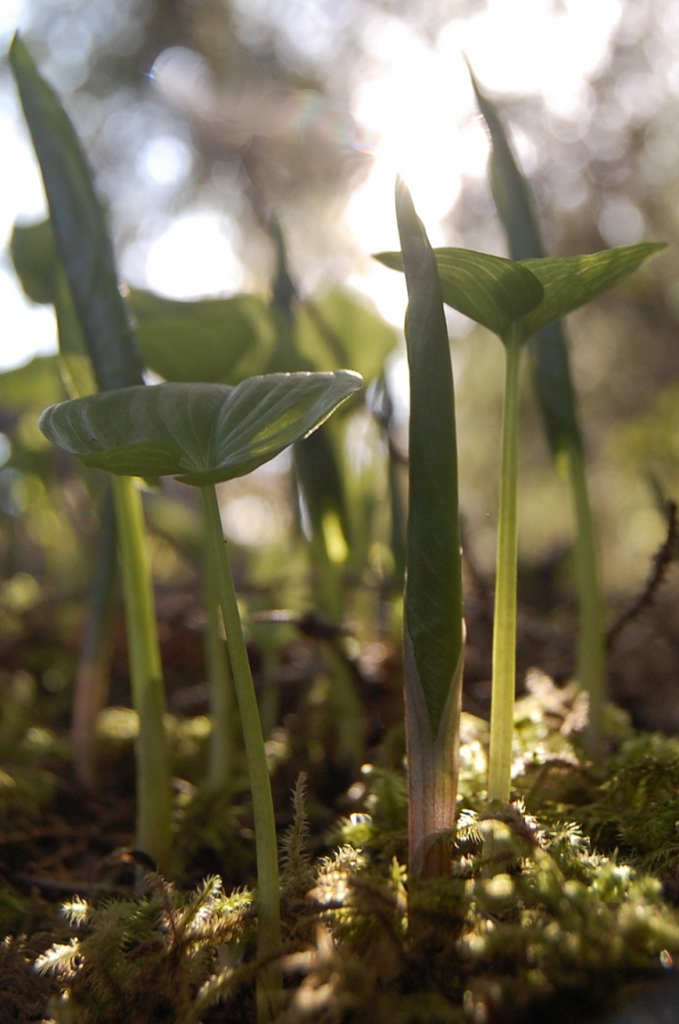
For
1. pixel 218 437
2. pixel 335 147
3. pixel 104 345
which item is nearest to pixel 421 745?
pixel 218 437

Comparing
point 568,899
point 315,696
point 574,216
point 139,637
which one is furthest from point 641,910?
point 574,216

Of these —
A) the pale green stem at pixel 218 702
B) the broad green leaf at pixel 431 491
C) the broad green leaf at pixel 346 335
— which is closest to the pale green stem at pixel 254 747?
the broad green leaf at pixel 431 491

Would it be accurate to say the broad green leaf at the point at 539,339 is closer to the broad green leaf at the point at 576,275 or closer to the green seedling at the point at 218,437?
the broad green leaf at the point at 576,275

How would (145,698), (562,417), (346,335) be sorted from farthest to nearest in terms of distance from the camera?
(346,335) → (562,417) → (145,698)

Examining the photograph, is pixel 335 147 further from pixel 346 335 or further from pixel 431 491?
pixel 431 491

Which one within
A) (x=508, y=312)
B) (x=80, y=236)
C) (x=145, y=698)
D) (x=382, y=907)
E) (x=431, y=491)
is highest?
(x=80, y=236)

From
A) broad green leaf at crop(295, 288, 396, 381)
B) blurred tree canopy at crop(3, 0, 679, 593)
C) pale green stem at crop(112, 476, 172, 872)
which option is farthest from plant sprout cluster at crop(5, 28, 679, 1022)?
blurred tree canopy at crop(3, 0, 679, 593)

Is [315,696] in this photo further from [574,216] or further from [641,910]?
[574,216]
